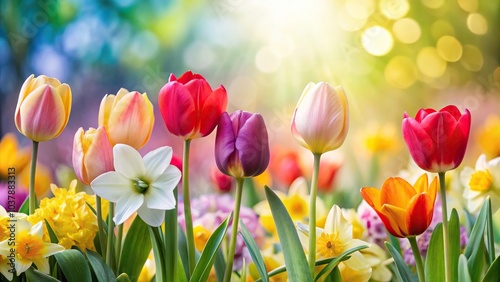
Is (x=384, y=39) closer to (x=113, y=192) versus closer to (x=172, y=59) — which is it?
(x=172, y=59)

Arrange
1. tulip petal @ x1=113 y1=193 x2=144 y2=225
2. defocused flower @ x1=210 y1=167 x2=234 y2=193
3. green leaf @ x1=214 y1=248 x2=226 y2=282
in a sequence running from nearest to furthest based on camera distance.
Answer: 1. tulip petal @ x1=113 y1=193 x2=144 y2=225
2. green leaf @ x1=214 y1=248 x2=226 y2=282
3. defocused flower @ x1=210 y1=167 x2=234 y2=193

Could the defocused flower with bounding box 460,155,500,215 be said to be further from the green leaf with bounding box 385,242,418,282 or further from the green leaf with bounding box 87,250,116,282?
the green leaf with bounding box 87,250,116,282

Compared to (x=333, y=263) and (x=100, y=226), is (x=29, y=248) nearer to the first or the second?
(x=100, y=226)

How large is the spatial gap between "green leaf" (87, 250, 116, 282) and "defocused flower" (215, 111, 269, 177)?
4.8 inches

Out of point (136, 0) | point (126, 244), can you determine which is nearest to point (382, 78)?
point (136, 0)

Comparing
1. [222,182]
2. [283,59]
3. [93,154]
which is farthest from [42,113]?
[283,59]

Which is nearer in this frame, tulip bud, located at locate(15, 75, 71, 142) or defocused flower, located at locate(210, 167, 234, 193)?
tulip bud, located at locate(15, 75, 71, 142)

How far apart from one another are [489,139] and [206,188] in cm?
48

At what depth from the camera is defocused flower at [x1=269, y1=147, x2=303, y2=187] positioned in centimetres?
100

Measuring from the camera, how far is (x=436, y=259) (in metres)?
0.54

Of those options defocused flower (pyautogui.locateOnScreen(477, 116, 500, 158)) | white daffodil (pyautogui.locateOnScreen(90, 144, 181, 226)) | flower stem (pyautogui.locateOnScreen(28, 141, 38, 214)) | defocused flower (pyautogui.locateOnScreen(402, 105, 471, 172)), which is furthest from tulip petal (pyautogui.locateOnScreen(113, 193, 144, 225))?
defocused flower (pyautogui.locateOnScreen(477, 116, 500, 158))

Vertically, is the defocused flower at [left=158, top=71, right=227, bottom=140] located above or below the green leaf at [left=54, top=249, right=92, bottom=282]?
above

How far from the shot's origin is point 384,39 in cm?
110

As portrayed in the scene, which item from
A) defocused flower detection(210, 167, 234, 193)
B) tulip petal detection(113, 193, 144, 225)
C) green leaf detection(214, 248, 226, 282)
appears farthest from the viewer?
defocused flower detection(210, 167, 234, 193)
